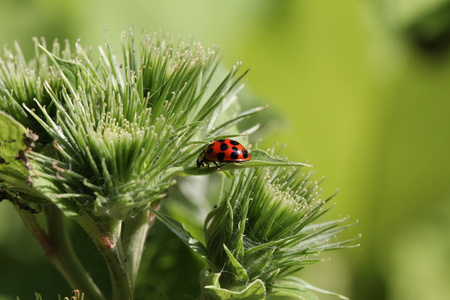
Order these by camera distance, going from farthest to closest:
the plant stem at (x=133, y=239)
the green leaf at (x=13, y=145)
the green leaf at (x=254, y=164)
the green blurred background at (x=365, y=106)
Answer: the green blurred background at (x=365, y=106)
the plant stem at (x=133, y=239)
the green leaf at (x=254, y=164)
the green leaf at (x=13, y=145)

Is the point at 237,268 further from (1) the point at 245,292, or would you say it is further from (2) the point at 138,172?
(2) the point at 138,172

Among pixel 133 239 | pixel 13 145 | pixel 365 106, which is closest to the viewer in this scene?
pixel 13 145

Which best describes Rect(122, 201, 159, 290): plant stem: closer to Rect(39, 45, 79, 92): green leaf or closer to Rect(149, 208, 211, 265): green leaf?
Rect(149, 208, 211, 265): green leaf

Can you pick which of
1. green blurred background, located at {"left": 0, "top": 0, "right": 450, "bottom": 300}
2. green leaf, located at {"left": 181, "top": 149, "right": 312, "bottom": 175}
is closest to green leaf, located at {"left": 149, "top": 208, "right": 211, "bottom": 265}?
green leaf, located at {"left": 181, "top": 149, "right": 312, "bottom": 175}

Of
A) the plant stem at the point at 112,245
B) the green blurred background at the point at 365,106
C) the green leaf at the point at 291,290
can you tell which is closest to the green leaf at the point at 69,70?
the plant stem at the point at 112,245

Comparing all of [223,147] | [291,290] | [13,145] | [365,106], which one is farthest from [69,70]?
[365,106]

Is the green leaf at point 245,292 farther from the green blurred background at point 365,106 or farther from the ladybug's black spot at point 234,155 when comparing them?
the green blurred background at point 365,106

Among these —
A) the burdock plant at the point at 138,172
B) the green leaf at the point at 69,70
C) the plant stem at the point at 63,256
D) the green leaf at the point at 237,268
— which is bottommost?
the plant stem at the point at 63,256
